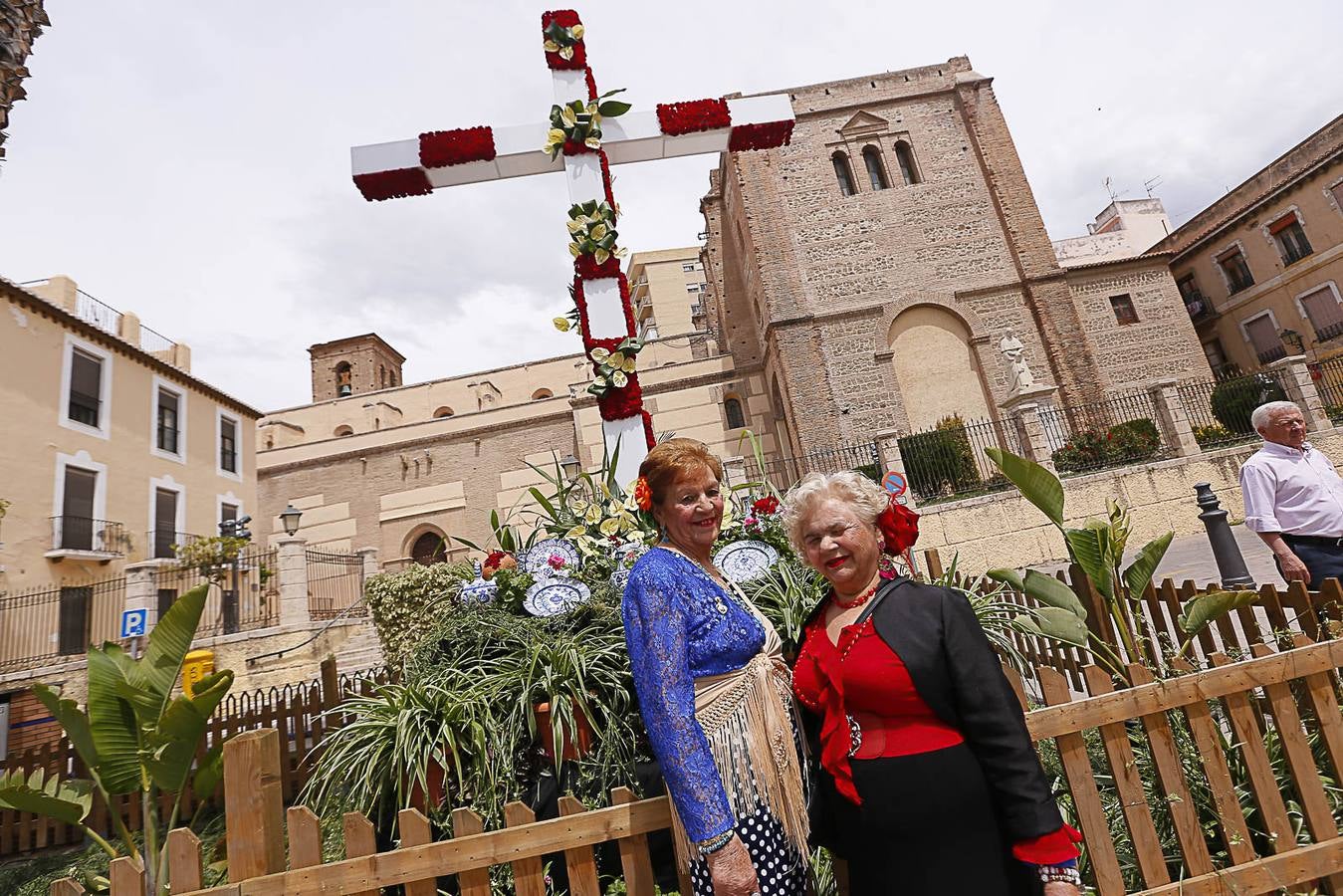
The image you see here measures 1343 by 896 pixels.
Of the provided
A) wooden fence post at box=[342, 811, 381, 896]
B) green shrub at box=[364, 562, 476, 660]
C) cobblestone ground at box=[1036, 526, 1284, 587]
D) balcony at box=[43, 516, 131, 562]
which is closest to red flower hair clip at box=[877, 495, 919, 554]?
wooden fence post at box=[342, 811, 381, 896]

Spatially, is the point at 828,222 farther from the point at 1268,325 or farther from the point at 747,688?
the point at 747,688

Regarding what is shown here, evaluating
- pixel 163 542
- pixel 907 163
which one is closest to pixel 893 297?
pixel 907 163

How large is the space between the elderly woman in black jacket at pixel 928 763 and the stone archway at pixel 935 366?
18246 mm

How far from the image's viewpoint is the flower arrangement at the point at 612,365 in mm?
4359

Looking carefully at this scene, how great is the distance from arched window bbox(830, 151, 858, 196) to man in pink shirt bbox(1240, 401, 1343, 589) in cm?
1910

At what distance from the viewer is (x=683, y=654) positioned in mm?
1717

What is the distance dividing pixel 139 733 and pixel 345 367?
37444 mm

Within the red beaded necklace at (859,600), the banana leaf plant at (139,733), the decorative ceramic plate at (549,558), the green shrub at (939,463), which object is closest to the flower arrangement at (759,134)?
the decorative ceramic plate at (549,558)

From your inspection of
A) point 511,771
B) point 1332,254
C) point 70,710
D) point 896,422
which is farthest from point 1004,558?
point 1332,254

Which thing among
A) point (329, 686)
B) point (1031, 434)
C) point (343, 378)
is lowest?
point (329, 686)

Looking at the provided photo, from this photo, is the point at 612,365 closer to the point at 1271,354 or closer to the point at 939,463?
the point at 939,463

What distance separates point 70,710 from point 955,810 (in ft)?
14.1

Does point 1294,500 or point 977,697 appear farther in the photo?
point 1294,500

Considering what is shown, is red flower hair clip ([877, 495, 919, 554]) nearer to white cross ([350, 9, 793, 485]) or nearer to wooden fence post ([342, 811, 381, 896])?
wooden fence post ([342, 811, 381, 896])
